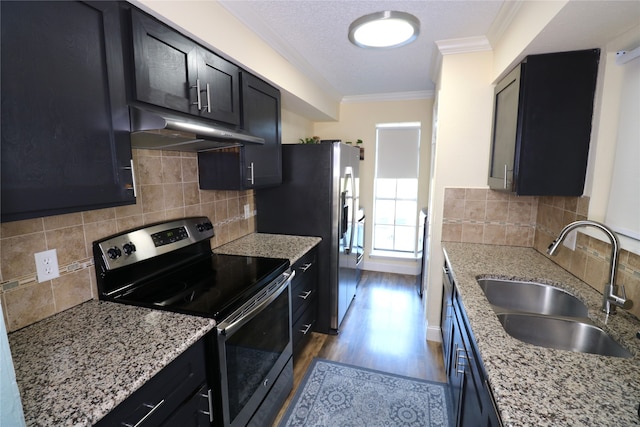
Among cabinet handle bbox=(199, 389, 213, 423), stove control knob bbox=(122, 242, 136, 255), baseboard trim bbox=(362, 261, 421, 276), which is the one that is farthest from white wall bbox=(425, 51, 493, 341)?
stove control knob bbox=(122, 242, 136, 255)

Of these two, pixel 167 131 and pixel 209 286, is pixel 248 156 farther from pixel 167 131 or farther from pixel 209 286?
→ pixel 209 286

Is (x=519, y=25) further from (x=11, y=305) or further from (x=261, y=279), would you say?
(x=11, y=305)

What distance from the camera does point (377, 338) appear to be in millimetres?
2711

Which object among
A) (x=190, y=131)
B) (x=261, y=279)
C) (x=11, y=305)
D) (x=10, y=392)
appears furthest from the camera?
(x=261, y=279)

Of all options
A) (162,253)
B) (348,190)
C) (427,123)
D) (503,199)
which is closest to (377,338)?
(348,190)

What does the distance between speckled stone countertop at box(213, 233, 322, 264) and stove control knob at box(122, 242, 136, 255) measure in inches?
27.6

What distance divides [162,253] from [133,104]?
841mm

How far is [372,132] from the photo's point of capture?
4066 mm

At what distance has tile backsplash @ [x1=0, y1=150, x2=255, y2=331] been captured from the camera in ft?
3.70

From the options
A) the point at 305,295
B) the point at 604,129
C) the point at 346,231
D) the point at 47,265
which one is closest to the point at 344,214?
the point at 346,231

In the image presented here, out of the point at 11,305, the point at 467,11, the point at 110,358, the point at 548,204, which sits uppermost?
the point at 467,11

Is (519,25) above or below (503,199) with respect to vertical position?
above

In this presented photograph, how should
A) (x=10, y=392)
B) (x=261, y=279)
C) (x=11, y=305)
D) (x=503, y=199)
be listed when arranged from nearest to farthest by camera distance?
(x=10, y=392)
(x=11, y=305)
(x=261, y=279)
(x=503, y=199)

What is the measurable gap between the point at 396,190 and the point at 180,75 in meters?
3.27
